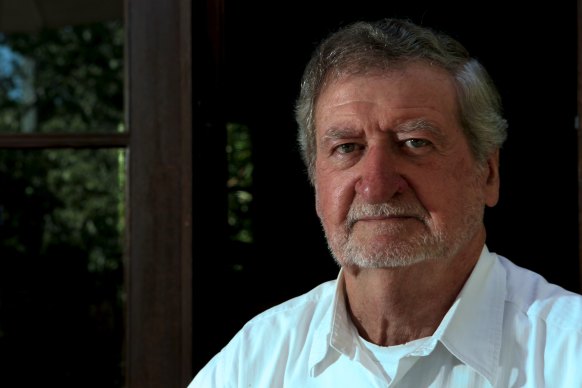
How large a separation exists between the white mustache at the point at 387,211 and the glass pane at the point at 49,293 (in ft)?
4.00

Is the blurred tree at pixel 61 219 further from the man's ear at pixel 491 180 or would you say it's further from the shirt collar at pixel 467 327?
the man's ear at pixel 491 180

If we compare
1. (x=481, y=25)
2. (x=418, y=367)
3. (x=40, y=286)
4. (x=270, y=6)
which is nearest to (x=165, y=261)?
(x=418, y=367)

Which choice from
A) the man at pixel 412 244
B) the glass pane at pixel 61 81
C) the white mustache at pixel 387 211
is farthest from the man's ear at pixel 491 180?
the glass pane at pixel 61 81

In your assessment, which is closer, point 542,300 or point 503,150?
point 542,300

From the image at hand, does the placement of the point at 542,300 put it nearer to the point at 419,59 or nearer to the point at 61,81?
the point at 419,59

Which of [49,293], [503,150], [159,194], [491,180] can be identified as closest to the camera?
[491,180]

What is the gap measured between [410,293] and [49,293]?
5.74 ft

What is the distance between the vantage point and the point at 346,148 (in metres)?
1.54

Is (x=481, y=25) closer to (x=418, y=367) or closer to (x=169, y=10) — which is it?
(x=169, y=10)

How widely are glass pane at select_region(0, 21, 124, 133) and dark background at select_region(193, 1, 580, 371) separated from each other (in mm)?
662

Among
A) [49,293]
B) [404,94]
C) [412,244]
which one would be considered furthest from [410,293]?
[49,293]

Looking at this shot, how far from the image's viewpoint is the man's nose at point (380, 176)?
144 cm

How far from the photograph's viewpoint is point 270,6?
320 cm

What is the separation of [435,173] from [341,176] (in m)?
0.19
